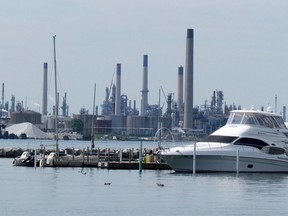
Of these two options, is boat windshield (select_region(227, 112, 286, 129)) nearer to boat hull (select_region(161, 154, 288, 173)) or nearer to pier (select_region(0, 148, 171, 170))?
boat hull (select_region(161, 154, 288, 173))

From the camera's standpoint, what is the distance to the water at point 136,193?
58188 mm

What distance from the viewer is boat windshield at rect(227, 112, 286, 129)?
275 feet

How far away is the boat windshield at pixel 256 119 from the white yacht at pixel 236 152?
142mm

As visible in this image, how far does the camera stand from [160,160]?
88312mm

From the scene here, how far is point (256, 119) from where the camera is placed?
8381 cm

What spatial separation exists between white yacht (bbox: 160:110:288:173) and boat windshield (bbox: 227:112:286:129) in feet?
0.47

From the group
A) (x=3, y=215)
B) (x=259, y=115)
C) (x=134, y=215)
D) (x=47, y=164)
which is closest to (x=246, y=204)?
(x=134, y=215)

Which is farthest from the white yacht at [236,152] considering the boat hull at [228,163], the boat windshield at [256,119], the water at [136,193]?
the water at [136,193]

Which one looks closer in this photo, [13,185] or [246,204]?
[246,204]

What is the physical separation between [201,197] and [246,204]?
15.4 feet

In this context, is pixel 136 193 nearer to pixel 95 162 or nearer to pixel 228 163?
pixel 228 163

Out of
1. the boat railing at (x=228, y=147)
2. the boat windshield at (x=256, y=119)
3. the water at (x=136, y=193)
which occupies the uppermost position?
the boat windshield at (x=256, y=119)

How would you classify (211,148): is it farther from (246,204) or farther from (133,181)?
(246,204)

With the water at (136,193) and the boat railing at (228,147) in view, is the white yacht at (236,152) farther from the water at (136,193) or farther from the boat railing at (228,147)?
the water at (136,193)
